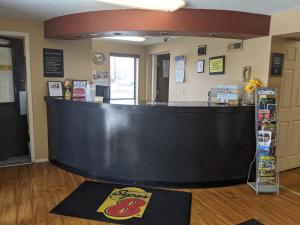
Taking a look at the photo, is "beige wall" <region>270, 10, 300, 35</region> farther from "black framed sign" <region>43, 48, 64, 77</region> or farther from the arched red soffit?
"black framed sign" <region>43, 48, 64, 77</region>

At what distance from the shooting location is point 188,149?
3.04 metres

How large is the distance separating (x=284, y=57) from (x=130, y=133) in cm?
244

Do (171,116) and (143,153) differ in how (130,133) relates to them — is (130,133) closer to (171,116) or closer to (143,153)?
(143,153)

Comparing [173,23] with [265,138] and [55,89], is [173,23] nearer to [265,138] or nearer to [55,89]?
[265,138]

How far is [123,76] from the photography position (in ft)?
20.6

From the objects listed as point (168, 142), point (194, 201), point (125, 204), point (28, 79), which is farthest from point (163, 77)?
point (125, 204)

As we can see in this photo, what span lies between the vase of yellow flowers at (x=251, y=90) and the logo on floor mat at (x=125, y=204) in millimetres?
1840

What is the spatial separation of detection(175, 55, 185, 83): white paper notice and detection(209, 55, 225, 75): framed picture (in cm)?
83

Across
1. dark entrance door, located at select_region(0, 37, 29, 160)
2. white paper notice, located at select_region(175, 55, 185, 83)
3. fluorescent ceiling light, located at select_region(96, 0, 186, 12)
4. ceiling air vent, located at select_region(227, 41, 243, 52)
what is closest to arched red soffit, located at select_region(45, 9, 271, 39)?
fluorescent ceiling light, located at select_region(96, 0, 186, 12)

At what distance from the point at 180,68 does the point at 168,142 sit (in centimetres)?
257

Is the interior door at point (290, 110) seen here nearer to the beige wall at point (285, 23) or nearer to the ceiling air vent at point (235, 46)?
the beige wall at point (285, 23)

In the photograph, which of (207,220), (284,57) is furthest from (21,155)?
(284,57)

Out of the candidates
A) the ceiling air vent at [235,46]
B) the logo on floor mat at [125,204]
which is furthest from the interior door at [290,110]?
the logo on floor mat at [125,204]

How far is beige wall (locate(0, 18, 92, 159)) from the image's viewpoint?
12.1 feet
